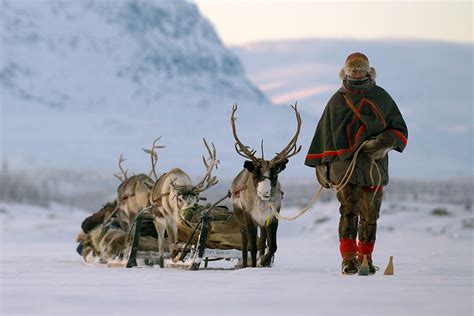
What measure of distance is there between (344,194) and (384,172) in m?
0.36

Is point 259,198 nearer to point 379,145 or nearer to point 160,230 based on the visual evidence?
point 379,145

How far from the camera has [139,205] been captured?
1595 cm

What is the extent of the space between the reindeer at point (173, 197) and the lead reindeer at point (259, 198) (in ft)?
3.28

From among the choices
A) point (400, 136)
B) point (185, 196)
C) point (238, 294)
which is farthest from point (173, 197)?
point (238, 294)

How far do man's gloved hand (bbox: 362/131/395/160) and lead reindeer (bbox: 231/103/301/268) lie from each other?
1.49 metres

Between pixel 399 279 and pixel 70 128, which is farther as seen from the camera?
pixel 70 128

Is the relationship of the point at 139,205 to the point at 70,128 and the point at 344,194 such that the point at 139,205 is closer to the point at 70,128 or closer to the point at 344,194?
the point at 344,194

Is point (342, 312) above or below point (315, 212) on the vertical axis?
below

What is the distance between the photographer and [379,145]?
34.2 feet

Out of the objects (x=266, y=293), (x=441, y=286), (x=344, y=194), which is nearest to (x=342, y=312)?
(x=266, y=293)

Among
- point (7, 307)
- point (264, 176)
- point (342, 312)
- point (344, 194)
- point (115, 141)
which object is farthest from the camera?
point (115, 141)

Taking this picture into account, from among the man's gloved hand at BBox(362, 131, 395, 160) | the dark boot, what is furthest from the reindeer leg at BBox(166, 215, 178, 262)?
the man's gloved hand at BBox(362, 131, 395, 160)

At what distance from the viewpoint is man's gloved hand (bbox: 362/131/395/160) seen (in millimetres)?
10422

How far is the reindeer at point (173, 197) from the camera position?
45.3 feet
